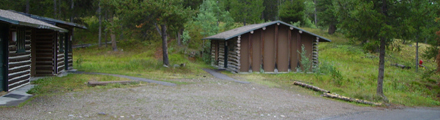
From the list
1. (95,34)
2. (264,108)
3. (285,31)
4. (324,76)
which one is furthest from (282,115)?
(95,34)

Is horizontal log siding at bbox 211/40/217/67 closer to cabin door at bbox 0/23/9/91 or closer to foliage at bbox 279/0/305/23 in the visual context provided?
foliage at bbox 279/0/305/23

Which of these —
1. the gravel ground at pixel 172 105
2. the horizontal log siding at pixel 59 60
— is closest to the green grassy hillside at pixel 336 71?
the horizontal log siding at pixel 59 60

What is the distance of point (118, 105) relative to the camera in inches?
344

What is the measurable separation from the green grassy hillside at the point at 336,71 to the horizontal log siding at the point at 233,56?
66.2 inches

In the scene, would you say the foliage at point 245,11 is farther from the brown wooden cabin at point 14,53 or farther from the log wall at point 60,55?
the brown wooden cabin at point 14,53

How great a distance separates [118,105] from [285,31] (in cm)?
1443

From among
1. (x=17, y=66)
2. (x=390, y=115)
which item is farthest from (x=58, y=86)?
(x=390, y=115)

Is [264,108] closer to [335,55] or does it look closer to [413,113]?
[413,113]

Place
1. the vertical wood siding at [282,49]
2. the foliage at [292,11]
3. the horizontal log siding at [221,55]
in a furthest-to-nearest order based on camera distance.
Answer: the foliage at [292,11] < the horizontal log siding at [221,55] < the vertical wood siding at [282,49]

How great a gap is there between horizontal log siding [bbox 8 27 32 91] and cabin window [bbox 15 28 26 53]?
17cm

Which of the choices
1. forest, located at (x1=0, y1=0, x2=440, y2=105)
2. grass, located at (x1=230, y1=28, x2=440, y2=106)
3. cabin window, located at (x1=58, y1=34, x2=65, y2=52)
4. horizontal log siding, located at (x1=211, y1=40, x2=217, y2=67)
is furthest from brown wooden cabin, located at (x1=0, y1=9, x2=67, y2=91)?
horizontal log siding, located at (x1=211, y1=40, x2=217, y2=67)

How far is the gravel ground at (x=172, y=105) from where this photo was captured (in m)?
7.75

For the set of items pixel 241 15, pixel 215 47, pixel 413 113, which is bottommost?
pixel 413 113

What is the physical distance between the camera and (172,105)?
358 inches
